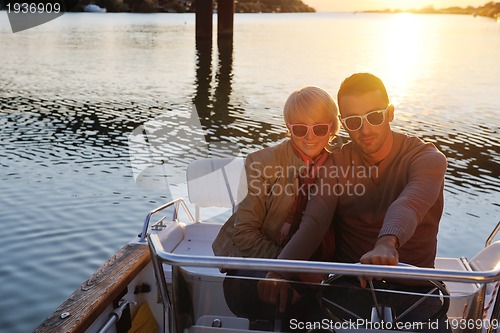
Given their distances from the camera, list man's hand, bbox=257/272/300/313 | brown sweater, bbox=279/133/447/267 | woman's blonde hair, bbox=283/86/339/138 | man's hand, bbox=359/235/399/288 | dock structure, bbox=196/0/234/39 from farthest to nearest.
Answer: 1. dock structure, bbox=196/0/234/39
2. woman's blonde hair, bbox=283/86/339/138
3. brown sweater, bbox=279/133/447/267
4. man's hand, bbox=359/235/399/288
5. man's hand, bbox=257/272/300/313

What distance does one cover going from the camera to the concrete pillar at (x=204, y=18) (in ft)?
104

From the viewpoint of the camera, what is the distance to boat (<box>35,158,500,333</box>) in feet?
7.47

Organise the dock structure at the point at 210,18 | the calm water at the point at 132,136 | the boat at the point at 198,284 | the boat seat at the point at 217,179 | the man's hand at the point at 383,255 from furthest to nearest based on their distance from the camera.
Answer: the dock structure at the point at 210,18 → the calm water at the point at 132,136 → the boat seat at the point at 217,179 → the man's hand at the point at 383,255 → the boat at the point at 198,284

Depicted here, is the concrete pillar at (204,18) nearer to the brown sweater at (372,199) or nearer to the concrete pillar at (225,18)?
the concrete pillar at (225,18)

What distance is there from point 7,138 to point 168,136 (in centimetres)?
343

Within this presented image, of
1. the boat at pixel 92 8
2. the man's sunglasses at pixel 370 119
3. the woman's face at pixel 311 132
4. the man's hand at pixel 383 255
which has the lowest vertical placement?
the boat at pixel 92 8

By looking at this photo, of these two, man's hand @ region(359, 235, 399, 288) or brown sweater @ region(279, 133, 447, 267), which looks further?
brown sweater @ region(279, 133, 447, 267)

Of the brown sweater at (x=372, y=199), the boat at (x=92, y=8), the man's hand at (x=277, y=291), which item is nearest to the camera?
the man's hand at (x=277, y=291)

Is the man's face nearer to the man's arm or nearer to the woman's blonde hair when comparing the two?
the woman's blonde hair

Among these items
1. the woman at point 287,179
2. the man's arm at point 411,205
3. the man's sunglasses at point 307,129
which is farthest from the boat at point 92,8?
the man's arm at point 411,205

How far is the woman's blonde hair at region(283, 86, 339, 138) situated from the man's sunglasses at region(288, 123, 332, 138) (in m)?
0.05

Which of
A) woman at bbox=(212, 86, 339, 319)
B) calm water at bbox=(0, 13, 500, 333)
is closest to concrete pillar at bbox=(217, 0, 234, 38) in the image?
calm water at bbox=(0, 13, 500, 333)

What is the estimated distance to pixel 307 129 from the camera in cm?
340

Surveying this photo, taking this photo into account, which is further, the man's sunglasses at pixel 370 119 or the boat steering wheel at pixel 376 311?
the man's sunglasses at pixel 370 119
